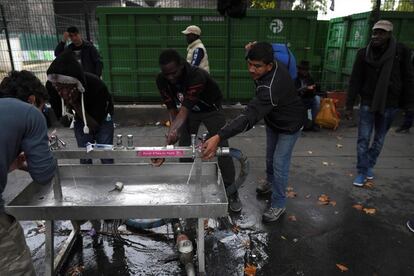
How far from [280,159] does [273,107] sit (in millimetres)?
614

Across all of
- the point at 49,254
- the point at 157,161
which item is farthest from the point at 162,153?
the point at 49,254

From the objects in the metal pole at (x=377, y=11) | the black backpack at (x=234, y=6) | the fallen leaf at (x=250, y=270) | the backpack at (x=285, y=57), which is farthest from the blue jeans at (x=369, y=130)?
the metal pole at (x=377, y=11)

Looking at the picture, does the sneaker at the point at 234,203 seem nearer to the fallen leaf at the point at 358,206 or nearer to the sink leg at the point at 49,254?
the fallen leaf at the point at 358,206

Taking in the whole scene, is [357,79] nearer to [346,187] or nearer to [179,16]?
[346,187]

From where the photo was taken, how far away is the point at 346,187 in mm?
4508

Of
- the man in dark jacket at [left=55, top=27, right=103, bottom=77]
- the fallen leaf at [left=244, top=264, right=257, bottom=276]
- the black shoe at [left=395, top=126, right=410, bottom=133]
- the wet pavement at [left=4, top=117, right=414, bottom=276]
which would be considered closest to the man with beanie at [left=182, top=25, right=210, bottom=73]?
the man in dark jacket at [left=55, top=27, right=103, bottom=77]

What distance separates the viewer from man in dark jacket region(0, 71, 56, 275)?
172 centimetres

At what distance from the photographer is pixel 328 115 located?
6805 millimetres

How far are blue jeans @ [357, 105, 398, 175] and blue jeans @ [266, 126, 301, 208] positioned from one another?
1.25 metres

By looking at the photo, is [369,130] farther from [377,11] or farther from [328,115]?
[377,11]

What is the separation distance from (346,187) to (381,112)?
1.05m

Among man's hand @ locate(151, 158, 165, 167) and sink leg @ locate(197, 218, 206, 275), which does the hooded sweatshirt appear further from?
sink leg @ locate(197, 218, 206, 275)

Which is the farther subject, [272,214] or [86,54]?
[86,54]

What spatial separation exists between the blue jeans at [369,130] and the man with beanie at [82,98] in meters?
2.90
